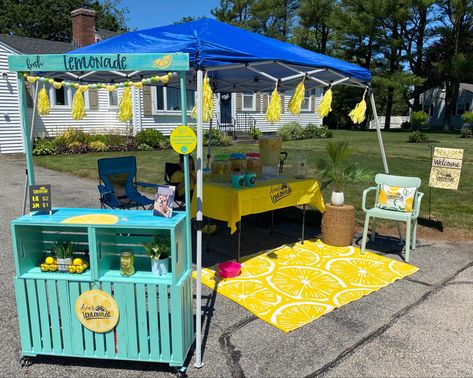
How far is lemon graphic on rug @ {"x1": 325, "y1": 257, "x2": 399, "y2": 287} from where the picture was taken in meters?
4.11

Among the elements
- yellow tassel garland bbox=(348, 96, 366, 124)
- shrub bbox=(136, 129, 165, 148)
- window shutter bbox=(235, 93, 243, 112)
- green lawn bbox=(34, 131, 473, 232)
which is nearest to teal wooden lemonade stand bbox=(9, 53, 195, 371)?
yellow tassel garland bbox=(348, 96, 366, 124)

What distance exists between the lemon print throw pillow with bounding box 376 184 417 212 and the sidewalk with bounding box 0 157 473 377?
2.65ft

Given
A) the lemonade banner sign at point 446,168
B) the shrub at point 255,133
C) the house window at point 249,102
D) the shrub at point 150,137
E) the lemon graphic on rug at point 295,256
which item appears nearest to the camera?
the lemon graphic on rug at point 295,256

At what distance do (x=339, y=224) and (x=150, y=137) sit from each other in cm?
1200

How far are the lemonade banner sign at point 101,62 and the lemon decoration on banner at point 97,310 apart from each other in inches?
59.7

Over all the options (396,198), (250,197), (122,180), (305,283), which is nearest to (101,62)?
(250,197)

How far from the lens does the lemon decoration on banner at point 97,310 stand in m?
2.61

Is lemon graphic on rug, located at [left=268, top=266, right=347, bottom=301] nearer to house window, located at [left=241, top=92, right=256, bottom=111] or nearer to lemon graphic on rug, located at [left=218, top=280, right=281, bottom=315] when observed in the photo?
lemon graphic on rug, located at [left=218, top=280, right=281, bottom=315]

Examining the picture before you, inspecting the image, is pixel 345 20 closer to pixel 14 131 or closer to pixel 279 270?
pixel 14 131

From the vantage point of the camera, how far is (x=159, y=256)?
272 cm

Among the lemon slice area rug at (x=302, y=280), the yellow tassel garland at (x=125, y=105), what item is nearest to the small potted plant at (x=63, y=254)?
the yellow tassel garland at (x=125, y=105)

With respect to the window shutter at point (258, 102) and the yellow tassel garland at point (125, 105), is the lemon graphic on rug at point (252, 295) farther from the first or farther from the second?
the window shutter at point (258, 102)

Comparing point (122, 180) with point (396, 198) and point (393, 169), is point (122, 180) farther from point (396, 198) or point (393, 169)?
point (393, 169)

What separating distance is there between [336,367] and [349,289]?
4.22ft
